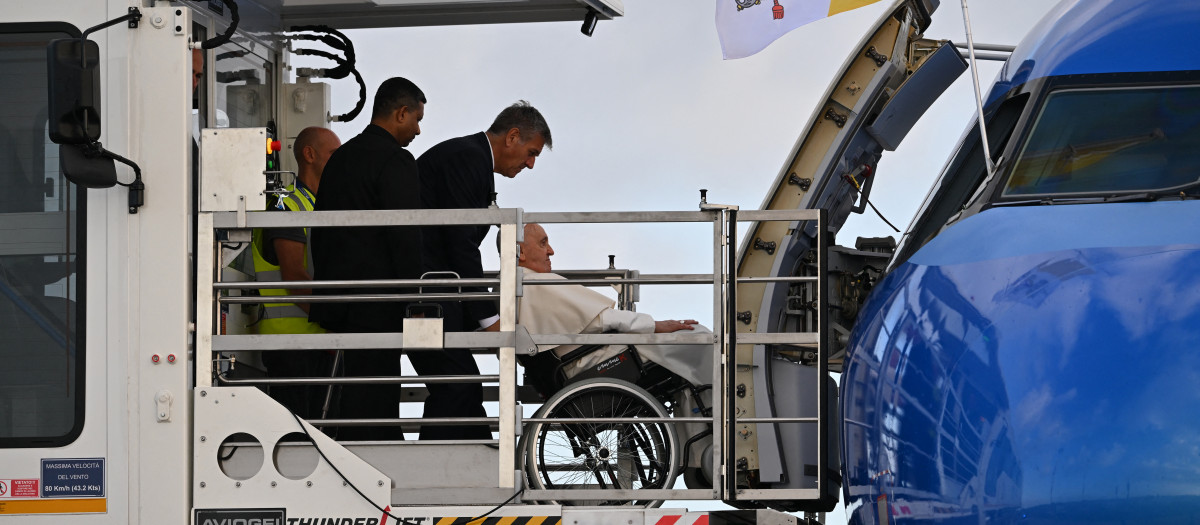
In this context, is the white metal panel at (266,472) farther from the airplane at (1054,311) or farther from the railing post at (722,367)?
the airplane at (1054,311)

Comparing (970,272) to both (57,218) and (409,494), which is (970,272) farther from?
(57,218)

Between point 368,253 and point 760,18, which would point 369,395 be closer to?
point 368,253

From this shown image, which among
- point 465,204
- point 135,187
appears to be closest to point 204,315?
point 135,187

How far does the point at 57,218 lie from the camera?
14.9ft

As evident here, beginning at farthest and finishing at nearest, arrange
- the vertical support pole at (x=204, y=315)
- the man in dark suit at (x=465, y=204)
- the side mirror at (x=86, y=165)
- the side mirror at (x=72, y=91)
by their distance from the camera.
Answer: the man in dark suit at (x=465, y=204) < the vertical support pole at (x=204, y=315) < the side mirror at (x=86, y=165) < the side mirror at (x=72, y=91)

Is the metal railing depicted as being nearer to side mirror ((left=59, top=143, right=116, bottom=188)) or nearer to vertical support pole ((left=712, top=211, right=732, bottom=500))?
vertical support pole ((left=712, top=211, right=732, bottom=500))

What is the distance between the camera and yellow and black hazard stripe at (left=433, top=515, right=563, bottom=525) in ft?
14.8

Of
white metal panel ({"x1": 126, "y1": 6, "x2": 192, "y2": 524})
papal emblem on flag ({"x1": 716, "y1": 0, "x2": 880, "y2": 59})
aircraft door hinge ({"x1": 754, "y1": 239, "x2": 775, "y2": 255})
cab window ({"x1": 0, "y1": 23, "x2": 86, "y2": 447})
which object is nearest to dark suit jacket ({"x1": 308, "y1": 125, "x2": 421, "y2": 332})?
white metal panel ({"x1": 126, "y1": 6, "x2": 192, "y2": 524})

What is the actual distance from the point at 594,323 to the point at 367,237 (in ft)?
3.65

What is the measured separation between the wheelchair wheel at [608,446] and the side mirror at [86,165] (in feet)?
6.34

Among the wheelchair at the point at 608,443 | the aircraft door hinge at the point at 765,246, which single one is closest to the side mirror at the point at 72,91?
the wheelchair at the point at 608,443

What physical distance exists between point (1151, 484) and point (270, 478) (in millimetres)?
2886

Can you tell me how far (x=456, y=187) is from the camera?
5730 millimetres

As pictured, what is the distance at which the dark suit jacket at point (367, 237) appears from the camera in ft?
17.0
